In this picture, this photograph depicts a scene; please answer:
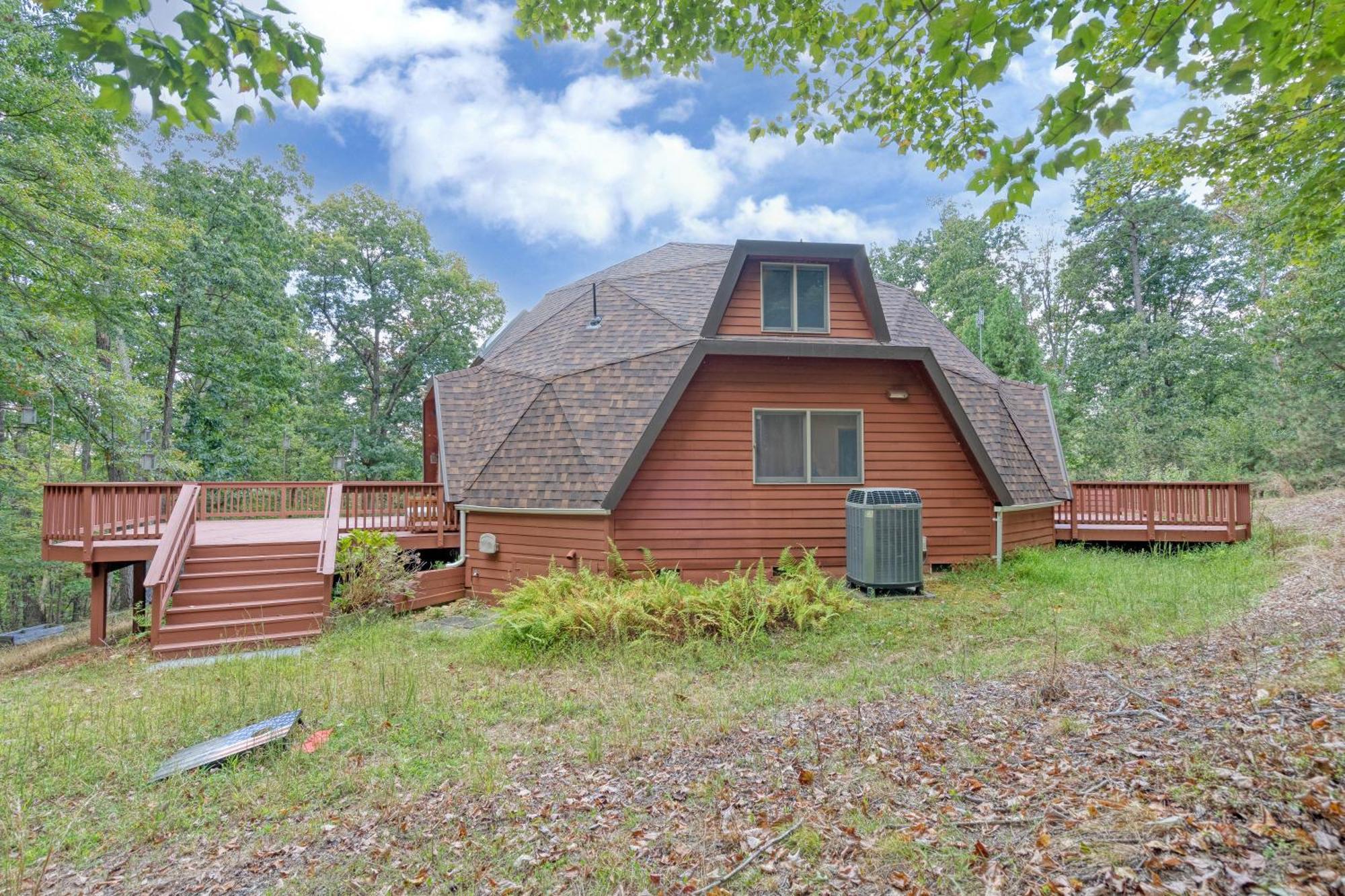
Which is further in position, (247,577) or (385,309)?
(385,309)

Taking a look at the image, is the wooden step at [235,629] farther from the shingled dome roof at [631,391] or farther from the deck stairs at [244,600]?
the shingled dome roof at [631,391]

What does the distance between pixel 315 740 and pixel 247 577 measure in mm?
5529

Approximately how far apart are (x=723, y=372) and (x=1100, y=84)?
5.91 m

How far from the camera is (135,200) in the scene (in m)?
13.7

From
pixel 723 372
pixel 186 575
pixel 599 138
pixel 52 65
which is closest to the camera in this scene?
pixel 186 575

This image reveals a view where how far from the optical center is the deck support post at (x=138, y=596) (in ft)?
27.8

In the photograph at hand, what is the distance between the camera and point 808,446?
9.12m

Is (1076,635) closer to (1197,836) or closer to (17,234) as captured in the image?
(1197,836)

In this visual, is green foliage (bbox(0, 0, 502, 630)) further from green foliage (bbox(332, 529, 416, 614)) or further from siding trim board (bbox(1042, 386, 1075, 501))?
siding trim board (bbox(1042, 386, 1075, 501))

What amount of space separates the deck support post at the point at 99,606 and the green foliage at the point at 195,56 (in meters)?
8.62

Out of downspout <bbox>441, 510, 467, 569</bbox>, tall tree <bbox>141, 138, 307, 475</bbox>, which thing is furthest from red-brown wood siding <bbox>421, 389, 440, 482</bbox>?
tall tree <bbox>141, 138, 307, 475</bbox>

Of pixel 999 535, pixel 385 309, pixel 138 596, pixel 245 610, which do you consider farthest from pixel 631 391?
pixel 385 309

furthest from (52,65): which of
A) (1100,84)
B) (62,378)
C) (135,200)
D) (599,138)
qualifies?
(1100,84)

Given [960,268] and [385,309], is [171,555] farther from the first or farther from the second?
[960,268]
